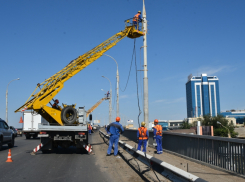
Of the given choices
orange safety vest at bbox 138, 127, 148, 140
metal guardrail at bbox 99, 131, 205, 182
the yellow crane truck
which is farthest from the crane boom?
metal guardrail at bbox 99, 131, 205, 182

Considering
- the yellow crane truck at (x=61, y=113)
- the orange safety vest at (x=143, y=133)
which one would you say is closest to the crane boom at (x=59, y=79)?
the yellow crane truck at (x=61, y=113)

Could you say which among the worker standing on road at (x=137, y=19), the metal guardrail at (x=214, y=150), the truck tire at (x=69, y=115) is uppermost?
the worker standing on road at (x=137, y=19)

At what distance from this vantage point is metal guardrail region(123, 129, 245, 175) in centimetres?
715

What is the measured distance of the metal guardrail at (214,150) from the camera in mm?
7151

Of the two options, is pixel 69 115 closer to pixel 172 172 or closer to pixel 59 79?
pixel 59 79

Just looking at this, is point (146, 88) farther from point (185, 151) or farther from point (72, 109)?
point (185, 151)

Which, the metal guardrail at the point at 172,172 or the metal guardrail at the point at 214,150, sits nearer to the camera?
the metal guardrail at the point at 172,172

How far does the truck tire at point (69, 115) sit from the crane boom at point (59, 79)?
1.40ft

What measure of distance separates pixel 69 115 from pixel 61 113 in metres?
0.49

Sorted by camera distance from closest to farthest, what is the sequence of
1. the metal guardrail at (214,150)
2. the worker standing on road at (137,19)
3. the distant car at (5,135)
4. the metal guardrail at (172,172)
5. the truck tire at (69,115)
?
the metal guardrail at (172,172), the metal guardrail at (214,150), the truck tire at (69,115), the distant car at (5,135), the worker standing on road at (137,19)

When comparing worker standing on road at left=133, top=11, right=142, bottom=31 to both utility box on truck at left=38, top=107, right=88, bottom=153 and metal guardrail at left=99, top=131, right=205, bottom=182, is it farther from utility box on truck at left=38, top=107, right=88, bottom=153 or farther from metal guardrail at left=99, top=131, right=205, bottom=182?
metal guardrail at left=99, top=131, right=205, bottom=182

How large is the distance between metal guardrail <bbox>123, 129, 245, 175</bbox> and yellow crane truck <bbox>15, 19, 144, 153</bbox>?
471cm

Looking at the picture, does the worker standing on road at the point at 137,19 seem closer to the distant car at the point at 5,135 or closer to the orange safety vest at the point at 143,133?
the orange safety vest at the point at 143,133

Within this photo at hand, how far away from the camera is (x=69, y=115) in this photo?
49.0 ft
